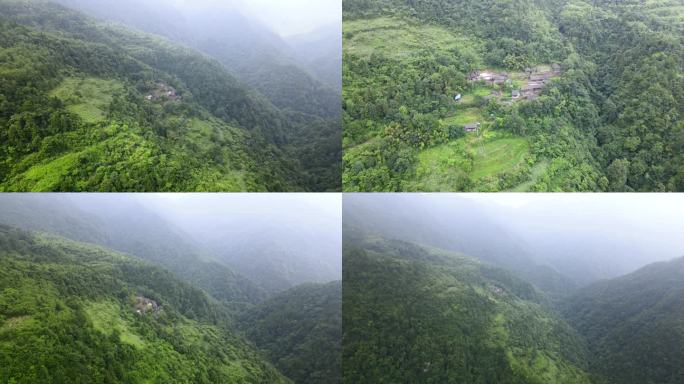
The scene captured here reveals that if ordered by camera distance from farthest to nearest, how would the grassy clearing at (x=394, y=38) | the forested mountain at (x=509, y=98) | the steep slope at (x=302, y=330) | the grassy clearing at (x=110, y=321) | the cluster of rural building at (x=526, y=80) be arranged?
the grassy clearing at (x=394, y=38) → the cluster of rural building at (x=526, y=80) → the forested mountain at (x=509, y=98) → the steep slope at (x=302, y=330) → the grassy clearing at (x=110, y=321)

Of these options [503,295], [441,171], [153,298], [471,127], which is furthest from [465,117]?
[153,298]

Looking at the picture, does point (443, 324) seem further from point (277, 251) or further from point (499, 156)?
point (277, 251)

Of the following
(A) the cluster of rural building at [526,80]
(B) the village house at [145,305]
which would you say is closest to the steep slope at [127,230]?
(B) the village house at [145,305]

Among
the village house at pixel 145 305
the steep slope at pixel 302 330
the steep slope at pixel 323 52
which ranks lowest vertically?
the steep slope at pixel 302 330

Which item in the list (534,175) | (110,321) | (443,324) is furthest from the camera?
(443,324)

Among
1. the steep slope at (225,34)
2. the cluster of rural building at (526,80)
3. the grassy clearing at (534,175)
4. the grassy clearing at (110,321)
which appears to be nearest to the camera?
the grassy clearing at (110,321)

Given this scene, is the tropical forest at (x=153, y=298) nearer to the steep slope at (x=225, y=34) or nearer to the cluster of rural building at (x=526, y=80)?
the steep slope at (x=225, y=34)

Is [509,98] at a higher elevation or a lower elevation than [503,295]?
higher
